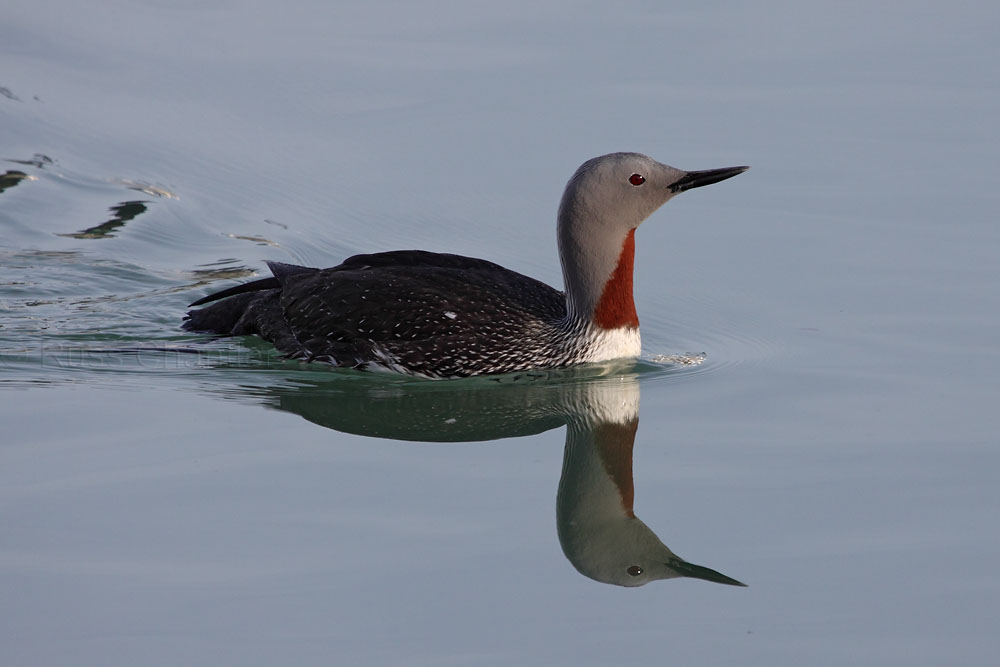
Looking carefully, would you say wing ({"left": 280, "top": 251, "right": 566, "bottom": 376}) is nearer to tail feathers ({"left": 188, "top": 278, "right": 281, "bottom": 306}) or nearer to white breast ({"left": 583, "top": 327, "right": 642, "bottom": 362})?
white breast ({"left": 583, "top": 327, "right": 642, "bottom": 362})

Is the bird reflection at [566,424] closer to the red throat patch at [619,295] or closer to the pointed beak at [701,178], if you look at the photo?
the red throat patch at [619,295]

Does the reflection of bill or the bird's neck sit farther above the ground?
the bird's neck

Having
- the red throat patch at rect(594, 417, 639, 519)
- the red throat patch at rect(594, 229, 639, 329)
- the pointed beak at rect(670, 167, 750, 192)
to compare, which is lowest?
the red throat patch at rect(594, 417, 639, 519)

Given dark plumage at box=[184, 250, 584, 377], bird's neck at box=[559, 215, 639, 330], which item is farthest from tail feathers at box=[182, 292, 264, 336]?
bird's neck at box=[559, 215, 639, 330]

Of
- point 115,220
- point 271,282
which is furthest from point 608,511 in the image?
point 115,220

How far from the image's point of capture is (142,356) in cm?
800

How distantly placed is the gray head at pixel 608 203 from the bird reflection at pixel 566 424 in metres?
0.57

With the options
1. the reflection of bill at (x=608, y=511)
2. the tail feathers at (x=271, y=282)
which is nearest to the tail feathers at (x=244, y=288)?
the tail feathers at (x=271, y=282)

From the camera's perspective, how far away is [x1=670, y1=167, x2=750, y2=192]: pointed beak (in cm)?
727

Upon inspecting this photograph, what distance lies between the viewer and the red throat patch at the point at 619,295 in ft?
24.5

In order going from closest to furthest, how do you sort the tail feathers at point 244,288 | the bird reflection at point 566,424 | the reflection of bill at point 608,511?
the reflection of bill at point 608,511, the bird reflection at point 566,424, the tail feathers at point 244,288

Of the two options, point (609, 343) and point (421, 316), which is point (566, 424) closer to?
point (609, 343)

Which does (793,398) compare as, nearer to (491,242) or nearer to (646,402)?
(646,402)

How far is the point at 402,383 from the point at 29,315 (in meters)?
2.63
